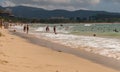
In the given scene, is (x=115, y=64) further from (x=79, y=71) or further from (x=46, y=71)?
(x=46, y=71)

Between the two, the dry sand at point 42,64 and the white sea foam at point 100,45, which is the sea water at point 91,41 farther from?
the dry sand at point 42,64

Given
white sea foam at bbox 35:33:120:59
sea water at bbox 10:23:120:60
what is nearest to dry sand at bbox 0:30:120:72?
sea water at bbox 10:23:120:60

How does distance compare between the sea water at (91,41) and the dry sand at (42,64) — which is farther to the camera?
the sea water at (91,41)

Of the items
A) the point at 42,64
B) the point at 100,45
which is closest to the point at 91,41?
the point at 100,45

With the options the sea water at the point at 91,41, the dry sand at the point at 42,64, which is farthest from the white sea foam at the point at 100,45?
the dry sand at the point at 42,64

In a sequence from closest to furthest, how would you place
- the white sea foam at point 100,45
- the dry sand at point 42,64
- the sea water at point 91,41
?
the dry sand at point 42,64
the white sea foam at point 100,45
the sea water at point 91,41

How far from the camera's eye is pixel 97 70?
12219 mm

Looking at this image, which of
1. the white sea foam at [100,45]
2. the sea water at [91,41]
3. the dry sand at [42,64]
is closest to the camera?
the dry sand at [42,64]

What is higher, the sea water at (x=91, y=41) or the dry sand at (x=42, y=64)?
the dry sand at (x=42, y=64)

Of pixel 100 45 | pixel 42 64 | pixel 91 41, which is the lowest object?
pixel 91 41

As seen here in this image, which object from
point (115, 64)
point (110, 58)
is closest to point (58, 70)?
point (115, 64)

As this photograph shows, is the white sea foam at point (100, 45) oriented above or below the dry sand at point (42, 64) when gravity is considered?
below

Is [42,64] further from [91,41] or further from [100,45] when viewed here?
[91,41]

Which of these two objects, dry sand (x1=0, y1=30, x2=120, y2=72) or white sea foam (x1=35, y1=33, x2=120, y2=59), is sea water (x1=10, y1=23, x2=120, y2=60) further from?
dry sand (x1=0, y1=30, x2=120, y2=72)
